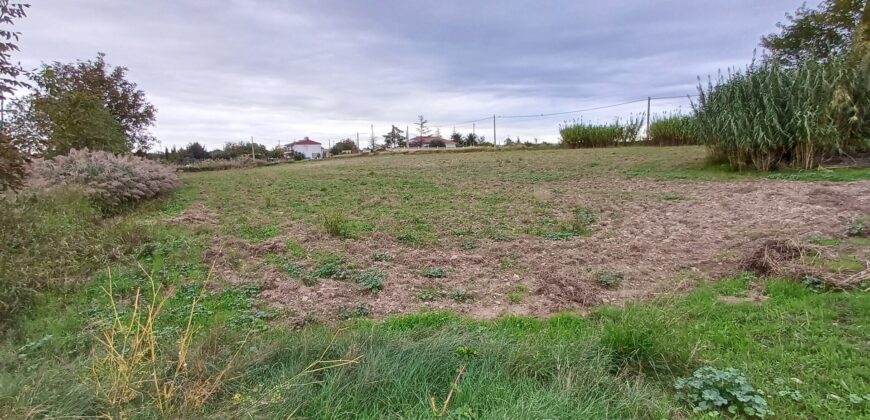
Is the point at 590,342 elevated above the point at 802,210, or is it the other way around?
the point at 802,210

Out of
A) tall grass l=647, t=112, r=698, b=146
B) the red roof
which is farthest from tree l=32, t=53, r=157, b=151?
the red roof

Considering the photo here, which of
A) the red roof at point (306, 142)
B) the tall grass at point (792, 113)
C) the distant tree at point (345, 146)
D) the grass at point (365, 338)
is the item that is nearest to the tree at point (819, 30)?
the tall grass at point (792, 113)

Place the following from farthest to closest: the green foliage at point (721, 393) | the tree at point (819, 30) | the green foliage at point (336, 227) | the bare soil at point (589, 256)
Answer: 1. the tree at point (819, 30)
2. the green foliage at point (336, 227)
3. the bare soil at point (589, 256)
4. the green foliage at point (721, 393)

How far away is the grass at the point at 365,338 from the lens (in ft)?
5.61

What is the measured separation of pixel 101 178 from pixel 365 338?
6865 millimetres

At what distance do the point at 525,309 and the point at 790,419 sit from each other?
1.48 m

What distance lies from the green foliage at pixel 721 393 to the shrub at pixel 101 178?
7583 millimetres

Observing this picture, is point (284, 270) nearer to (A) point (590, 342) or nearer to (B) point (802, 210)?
(A) point (590, 342)

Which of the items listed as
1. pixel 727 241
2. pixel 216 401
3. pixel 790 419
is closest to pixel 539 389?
pixel 790 419

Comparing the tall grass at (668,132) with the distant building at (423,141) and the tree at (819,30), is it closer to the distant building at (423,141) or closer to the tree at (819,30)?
the tree at (819,30)

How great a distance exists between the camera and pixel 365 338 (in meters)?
2.19

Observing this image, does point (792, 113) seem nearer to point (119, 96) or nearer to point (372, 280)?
point (372, 280)

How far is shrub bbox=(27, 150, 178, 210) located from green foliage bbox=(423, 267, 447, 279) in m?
5.62

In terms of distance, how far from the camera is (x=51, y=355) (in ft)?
7.30
